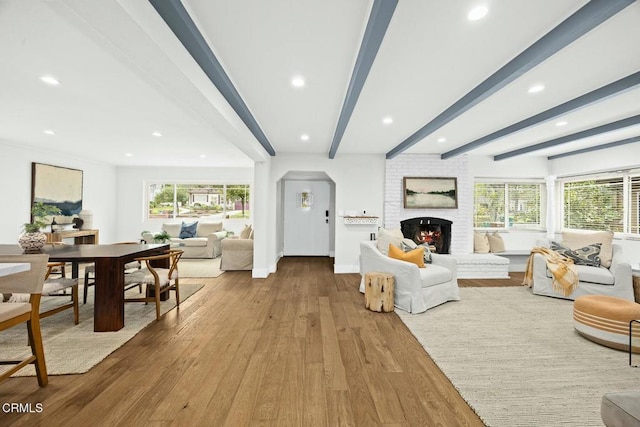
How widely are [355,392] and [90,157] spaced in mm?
7834

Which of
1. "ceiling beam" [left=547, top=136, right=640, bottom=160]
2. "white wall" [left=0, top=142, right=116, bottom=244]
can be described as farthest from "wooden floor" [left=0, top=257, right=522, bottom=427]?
"ceiling beam" [left=547, top=136, right=640, bottom=160]

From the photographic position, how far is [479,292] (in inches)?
167

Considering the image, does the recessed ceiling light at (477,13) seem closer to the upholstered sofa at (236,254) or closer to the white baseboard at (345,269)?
the white baseboard at (345,269)

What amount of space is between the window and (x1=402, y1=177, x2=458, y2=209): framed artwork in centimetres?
252

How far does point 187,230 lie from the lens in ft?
24.6

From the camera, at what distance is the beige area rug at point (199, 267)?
17.5 ft

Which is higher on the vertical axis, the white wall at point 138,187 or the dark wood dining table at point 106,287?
the white wall at point 138,187

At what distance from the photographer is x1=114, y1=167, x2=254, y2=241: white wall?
26.2 feet

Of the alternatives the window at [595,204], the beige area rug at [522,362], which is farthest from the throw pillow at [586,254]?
the window at [595,204]

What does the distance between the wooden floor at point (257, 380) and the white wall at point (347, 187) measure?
2.38 metres

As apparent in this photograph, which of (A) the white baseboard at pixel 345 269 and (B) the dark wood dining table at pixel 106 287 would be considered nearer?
(B) the dark wood dining table at pixel 106 287

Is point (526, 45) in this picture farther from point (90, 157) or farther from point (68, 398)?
point (90, 157)

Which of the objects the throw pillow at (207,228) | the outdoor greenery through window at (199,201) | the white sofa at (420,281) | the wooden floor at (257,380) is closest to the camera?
the wooden floor at (257,380)

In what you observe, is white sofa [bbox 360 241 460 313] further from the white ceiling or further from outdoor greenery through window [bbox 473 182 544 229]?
outdoor greenery through window [bbox 473 182 544 229]
